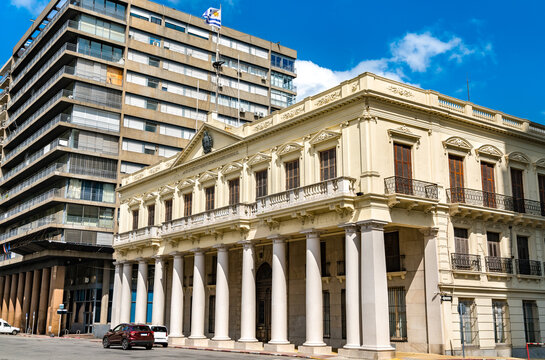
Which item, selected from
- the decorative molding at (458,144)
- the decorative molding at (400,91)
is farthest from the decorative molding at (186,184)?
the decorative molding at (458,144)

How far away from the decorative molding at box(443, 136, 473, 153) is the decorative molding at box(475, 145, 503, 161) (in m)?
0.77

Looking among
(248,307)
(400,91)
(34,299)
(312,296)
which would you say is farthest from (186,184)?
(34,299)

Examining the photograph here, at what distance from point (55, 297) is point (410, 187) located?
4104cm


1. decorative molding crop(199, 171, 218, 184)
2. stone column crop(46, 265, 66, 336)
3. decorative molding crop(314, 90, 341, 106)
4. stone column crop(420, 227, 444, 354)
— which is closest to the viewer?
stone column crop(420, 227, 444, 354)

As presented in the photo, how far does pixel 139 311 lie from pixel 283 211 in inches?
724

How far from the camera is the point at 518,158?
33.1m

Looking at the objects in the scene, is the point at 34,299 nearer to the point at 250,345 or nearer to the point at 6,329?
the point at 6,329

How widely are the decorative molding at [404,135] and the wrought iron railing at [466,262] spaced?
598 cm

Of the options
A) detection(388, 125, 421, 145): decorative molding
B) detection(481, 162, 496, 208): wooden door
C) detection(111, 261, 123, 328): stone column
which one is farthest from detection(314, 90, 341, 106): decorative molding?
detection(111, 261, 123, 328): stone column

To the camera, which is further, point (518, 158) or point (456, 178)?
point (518, 158)

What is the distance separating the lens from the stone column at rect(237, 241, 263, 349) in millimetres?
32219

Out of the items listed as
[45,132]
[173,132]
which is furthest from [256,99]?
[45,132]

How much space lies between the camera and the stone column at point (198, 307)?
1422 inches

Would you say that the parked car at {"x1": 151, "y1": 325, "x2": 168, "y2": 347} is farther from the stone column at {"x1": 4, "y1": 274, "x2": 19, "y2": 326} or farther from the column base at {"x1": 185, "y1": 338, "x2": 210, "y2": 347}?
the stone column at {"x1": 4, "y1": 274, "x2": 19, "y2": 326}
